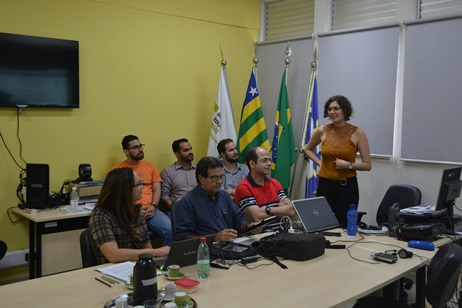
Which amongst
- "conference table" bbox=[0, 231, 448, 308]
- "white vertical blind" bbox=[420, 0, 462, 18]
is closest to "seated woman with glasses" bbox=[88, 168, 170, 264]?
"conference table" bbox=[0, 231, 448, 308]

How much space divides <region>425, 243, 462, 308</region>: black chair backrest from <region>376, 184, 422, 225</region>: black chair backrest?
2.18 meters

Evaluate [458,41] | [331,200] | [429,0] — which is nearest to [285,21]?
[429,0]

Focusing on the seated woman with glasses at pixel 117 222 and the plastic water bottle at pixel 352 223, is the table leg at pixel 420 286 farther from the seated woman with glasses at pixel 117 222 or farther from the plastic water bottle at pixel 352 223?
the seated woman with glasses at pixel 117 222

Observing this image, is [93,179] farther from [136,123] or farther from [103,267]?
[103,267]

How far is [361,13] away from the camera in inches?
213

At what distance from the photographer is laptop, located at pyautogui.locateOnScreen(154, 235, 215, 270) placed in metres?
2.47

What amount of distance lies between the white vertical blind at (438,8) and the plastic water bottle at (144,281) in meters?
3.93

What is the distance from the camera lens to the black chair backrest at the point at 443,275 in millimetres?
2221

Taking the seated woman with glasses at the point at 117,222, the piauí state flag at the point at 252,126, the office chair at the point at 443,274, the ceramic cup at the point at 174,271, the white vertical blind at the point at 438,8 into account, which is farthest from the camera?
the piauí state flag at the point at 252,126

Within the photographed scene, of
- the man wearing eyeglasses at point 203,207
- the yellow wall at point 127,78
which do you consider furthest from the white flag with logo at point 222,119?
the man wearing eyeglasses at point 203,207

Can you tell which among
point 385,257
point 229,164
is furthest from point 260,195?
point 229,164

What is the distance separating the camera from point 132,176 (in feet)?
9.05

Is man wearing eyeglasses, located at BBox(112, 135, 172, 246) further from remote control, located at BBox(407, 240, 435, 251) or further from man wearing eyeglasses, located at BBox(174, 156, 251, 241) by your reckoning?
remote control, located at BBox(407, 240, 435, 251)

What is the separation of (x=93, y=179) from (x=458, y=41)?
12.6ft
